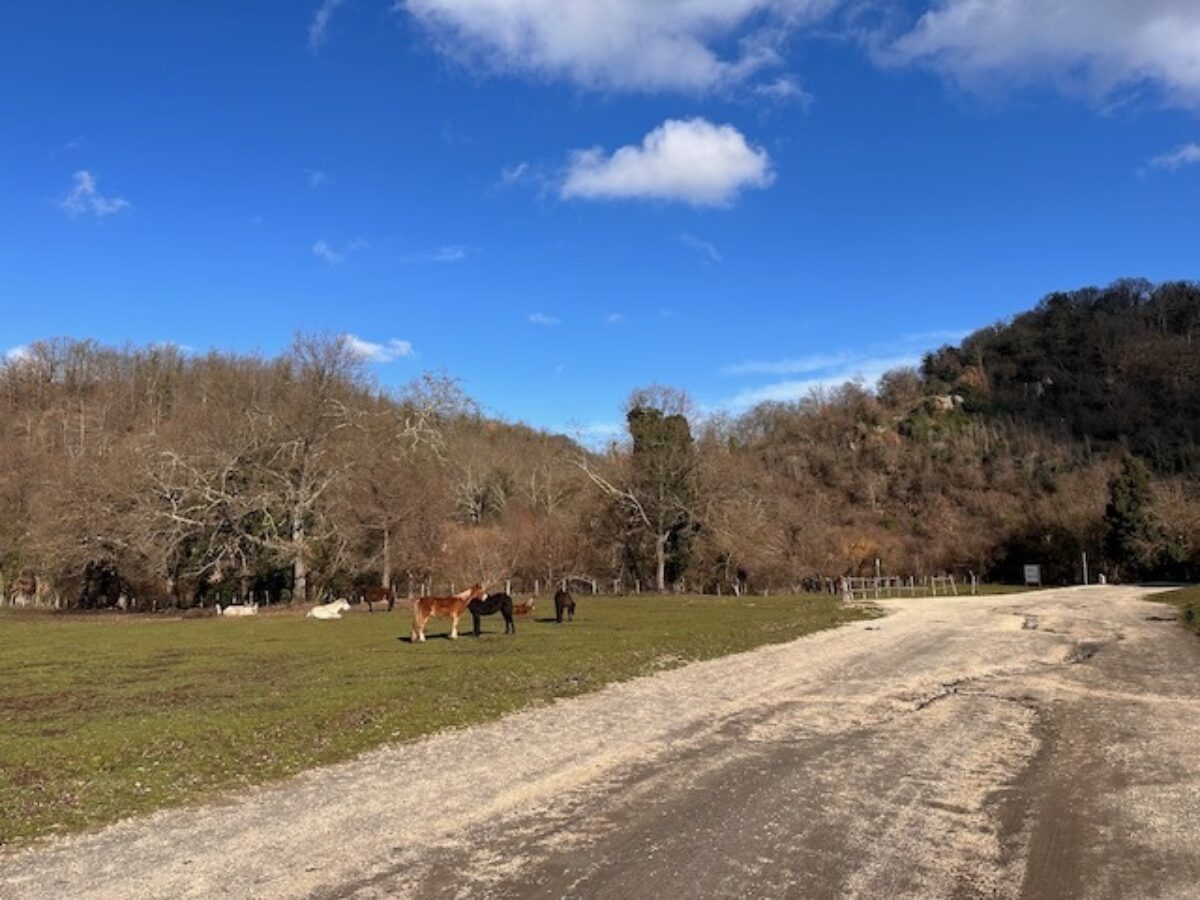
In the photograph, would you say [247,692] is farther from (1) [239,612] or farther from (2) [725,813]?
(1) [239,612]

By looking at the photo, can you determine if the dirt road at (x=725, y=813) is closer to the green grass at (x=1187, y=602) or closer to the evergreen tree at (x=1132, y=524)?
the green grass at (x=1187, y=602)

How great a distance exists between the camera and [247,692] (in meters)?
15.1

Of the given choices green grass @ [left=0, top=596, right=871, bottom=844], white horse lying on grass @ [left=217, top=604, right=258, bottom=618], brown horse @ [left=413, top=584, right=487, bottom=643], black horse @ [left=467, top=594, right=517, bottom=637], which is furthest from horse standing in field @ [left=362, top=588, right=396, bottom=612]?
brown horse @ [left=413, top=584, right=487, bottom=643]

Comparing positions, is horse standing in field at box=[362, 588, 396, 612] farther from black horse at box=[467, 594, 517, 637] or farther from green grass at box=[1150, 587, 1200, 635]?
green grass at box=[1150, 587, 1200, 635]

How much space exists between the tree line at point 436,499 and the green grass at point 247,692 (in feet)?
70.2

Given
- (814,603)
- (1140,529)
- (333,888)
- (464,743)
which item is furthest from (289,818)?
(1140,529)

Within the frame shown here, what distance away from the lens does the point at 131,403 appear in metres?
78.4

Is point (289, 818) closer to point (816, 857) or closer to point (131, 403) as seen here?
point (816, 857)

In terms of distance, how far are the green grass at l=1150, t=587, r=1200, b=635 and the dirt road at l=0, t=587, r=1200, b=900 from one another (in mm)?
16702

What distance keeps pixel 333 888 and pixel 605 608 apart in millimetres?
36965

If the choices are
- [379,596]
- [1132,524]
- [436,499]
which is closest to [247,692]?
[379,596]

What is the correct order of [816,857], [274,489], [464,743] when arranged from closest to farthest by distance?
[816,857], [464,743], [274,489]

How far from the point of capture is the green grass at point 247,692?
28.7 ft

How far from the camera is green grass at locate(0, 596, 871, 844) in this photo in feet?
28.7
